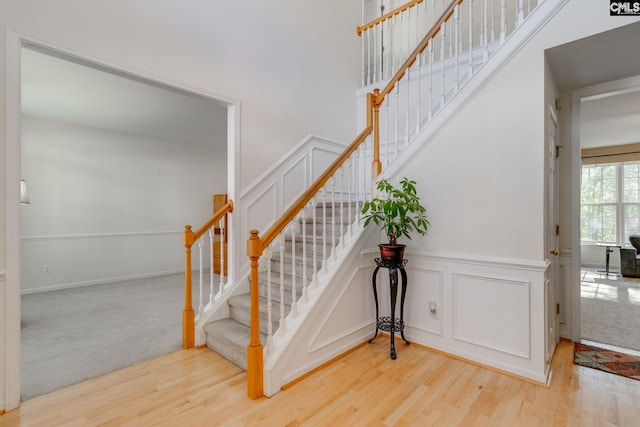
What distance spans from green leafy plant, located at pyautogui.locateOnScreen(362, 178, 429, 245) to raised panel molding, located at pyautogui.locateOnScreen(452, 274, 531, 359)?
56 centimetres

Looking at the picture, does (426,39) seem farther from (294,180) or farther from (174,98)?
(174,98)

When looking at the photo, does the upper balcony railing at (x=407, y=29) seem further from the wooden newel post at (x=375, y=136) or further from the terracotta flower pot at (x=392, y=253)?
the terracotta flower pot at (x=392, y=253)

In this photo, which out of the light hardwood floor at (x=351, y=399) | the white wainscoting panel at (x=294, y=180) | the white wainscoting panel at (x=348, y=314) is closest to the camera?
the light hardwood floor at (x=351, y=399)

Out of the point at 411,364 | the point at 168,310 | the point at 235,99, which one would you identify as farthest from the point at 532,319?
the point at 168,310

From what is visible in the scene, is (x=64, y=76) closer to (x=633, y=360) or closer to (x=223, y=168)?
(x=223, y=168)

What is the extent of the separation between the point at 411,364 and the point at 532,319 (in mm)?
975

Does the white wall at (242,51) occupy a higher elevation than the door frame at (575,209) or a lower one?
higher

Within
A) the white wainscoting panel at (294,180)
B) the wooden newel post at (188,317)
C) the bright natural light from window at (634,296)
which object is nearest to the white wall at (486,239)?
the wooden newel post at (188,317)

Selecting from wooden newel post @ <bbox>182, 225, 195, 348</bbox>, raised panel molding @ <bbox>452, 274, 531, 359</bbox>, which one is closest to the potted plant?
raised panel molding @ <bbox>452, 274, 531, 359</bbox>

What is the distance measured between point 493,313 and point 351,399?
52.3 inches

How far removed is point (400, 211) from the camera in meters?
2.43

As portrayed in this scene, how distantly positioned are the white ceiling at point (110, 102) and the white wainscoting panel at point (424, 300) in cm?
269

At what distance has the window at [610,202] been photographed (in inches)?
255

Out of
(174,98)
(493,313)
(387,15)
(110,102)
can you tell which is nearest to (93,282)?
(110,102)
